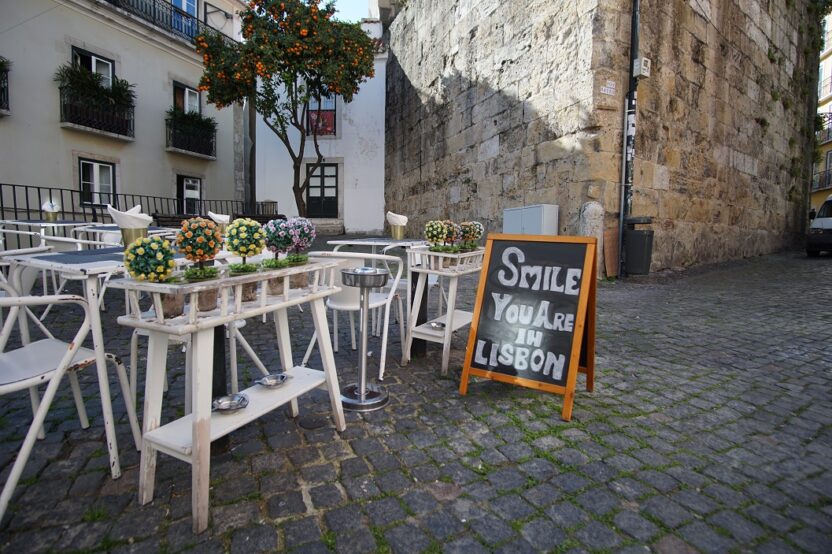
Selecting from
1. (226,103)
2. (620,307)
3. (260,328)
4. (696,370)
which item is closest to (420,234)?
(226,103)

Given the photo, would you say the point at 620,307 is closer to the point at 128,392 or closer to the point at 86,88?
the point at 128,392

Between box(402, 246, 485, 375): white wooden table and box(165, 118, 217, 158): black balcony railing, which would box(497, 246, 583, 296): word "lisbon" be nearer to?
box(402, 246, 485, 375): white wooden table

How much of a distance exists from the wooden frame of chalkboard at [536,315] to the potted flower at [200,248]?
1.61 m

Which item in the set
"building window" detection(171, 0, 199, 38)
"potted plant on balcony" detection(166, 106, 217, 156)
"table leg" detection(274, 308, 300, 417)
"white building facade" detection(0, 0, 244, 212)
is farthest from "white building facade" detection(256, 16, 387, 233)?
"table leg" detection(274, 308, 300, 417)

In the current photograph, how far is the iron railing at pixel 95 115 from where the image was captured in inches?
442

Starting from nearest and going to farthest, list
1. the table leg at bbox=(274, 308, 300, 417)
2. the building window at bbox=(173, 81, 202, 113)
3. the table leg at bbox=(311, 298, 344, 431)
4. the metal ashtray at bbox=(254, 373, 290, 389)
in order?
the metal ashtray at bbox=(254, 373, 290, 389), the table leg at bbox=(311, 298, 344, 431), the table leg at bbox=(274, 308, 300, 417), the building window at bbox=(173, 81, 202, 113)

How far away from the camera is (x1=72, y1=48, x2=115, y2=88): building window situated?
11656 millimetres

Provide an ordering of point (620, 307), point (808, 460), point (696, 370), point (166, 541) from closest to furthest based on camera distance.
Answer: point (166, 541) < point (808, 460) < point (696, 370) < point (620, 307)

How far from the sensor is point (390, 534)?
1602mm

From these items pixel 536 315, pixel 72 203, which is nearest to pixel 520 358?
pixel 536 315

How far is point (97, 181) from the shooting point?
1230cm

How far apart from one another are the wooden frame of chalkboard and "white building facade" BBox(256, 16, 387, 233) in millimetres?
14339

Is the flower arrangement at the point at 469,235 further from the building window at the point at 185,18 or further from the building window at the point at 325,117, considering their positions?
the building window at the point at 325,117

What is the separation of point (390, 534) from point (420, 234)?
11355 millimetres
